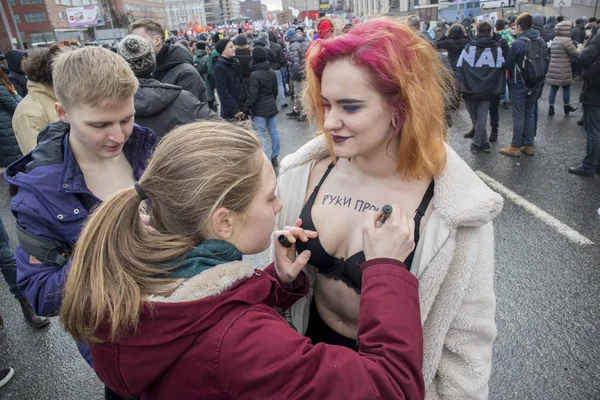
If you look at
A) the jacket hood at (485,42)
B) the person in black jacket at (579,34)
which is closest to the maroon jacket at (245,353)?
the jacket hood at (485,42)

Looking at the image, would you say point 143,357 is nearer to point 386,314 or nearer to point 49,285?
point 386,314

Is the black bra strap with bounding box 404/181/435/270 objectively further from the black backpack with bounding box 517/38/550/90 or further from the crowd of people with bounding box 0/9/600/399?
the black backpack with bounding box 517/38/550/90

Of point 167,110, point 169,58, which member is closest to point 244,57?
point 169,58

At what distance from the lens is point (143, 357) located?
92cm

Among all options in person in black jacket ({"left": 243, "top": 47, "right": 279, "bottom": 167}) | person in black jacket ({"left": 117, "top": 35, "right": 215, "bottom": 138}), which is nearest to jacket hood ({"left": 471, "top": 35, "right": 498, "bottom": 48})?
person in black jacket ({"left": 243, "top": 47, "right": 279, "bottom": 167})

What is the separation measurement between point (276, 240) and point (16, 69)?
8.60m

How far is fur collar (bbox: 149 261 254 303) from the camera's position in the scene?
94 cm

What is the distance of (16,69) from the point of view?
7.64 meters

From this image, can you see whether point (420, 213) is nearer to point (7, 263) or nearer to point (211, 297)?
point (211, 297)

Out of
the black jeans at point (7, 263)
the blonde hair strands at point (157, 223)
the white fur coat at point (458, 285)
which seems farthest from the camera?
the black jeans at point (7, 263)

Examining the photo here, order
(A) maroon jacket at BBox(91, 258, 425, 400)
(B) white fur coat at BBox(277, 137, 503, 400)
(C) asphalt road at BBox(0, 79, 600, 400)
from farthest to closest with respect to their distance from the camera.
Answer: (C) asphalt road at BBox(0, 79, 600, 400), (B) white fur coat at BBox(277, 137, 503, 400), (A) maroon jacket at BBox(91, 258, 425, 400)

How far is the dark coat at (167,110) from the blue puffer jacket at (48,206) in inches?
41.1

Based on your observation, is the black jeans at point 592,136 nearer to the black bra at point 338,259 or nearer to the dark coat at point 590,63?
the dark coat at point 590,63

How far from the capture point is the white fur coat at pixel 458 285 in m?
1.30
